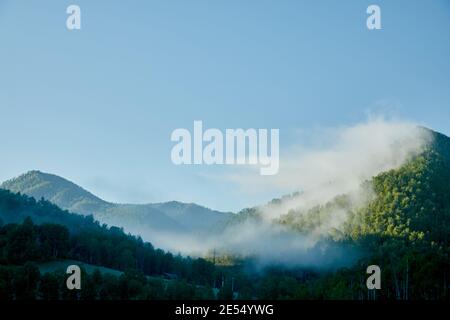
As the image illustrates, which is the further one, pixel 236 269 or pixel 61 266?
pixel 236 269

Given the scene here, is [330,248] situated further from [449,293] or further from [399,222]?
[449,293]

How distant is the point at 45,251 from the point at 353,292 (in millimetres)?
74544

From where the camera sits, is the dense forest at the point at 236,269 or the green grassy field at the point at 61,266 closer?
the dense forest at the point at 236,269

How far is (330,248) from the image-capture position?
19638 centimetres

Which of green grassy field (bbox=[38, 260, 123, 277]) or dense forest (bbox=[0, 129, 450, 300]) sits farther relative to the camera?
green grassy field (bbox=[38, 260, 123, 277])

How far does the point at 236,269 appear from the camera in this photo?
19775 centimetres

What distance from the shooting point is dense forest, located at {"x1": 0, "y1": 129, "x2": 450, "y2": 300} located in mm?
90375

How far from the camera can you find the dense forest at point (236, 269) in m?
90.4

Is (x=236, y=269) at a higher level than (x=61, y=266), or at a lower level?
lower
